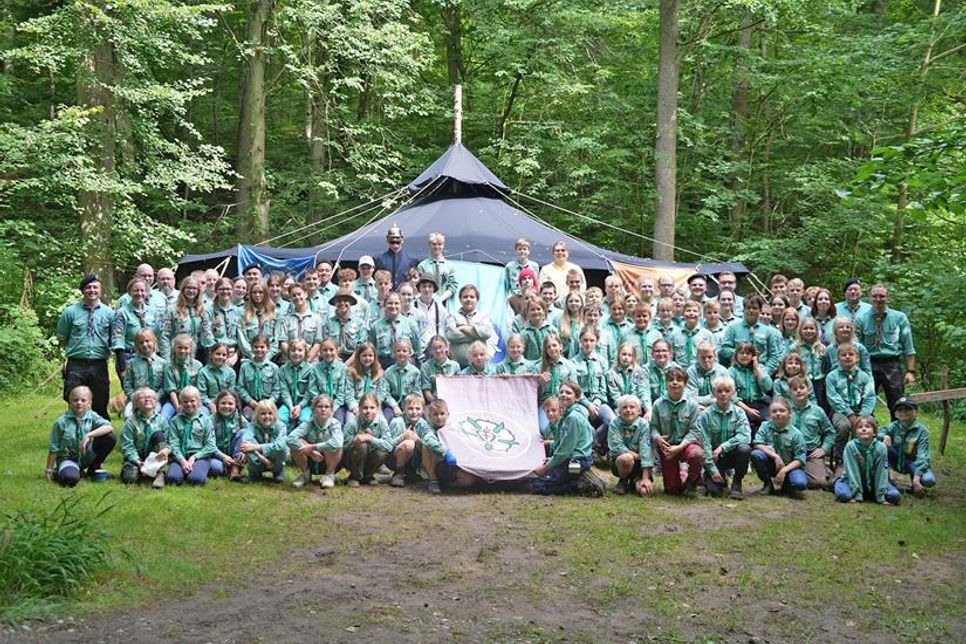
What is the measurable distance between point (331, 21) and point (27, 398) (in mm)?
8067

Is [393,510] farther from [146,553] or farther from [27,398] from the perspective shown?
[27,398]

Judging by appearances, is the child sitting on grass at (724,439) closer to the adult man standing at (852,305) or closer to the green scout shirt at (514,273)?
the adult man standing at (852,305)

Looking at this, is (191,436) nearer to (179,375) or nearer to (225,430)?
(225,430)

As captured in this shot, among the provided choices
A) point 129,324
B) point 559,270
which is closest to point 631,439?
point 559,270

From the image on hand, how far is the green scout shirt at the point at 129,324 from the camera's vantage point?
8.30 metres

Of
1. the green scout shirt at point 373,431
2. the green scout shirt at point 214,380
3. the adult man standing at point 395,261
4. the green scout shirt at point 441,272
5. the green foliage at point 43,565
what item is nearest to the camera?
the green foliage at point 43,565

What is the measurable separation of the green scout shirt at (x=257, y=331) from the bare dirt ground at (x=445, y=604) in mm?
2742

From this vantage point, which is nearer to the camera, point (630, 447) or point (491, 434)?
point (630, 447)

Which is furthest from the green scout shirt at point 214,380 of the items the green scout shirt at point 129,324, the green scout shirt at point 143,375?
the green scout shirt at point 129,324

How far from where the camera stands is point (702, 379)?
8.37 meters

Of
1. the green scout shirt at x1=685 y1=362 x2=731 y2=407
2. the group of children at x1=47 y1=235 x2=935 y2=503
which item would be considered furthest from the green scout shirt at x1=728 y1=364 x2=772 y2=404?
the green scout shirt at x1=685 y1=362 x2=731 y2=407

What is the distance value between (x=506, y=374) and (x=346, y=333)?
1.59m

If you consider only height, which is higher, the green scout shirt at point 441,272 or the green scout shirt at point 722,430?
the green scout shirt at point 441,272

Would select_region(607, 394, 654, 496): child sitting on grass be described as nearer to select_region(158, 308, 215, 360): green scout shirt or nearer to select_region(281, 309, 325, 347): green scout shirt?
select_region(281, 309, 325, 347): green scout shirt
